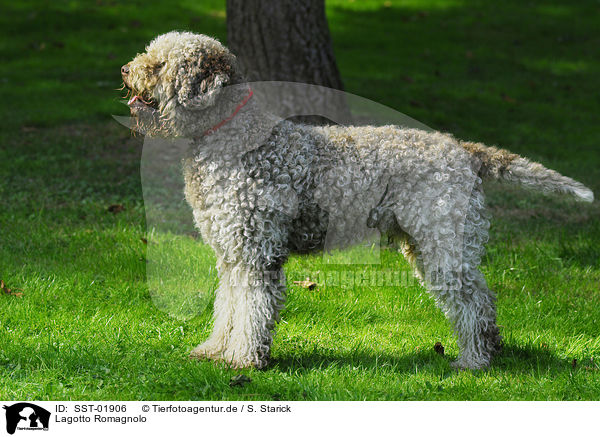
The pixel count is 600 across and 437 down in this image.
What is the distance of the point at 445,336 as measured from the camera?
191 inches

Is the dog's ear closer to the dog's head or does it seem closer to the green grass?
the dog's head

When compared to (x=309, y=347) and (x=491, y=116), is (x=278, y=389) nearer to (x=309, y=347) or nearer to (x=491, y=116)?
(x=309, y=347)

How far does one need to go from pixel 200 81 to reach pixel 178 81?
0.13m

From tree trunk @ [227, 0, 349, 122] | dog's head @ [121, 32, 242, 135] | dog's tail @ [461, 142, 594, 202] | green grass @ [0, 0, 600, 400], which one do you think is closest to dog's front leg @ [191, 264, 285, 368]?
green grass @ [0, 0, 600, 400]

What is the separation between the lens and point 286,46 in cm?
759

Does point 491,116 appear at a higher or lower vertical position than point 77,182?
higher

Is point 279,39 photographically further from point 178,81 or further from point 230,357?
point 230,357

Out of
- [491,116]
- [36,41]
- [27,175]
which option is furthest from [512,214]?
[36,41]

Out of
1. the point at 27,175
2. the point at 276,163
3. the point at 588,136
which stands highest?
the point at 276,163

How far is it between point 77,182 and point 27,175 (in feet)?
2.27
